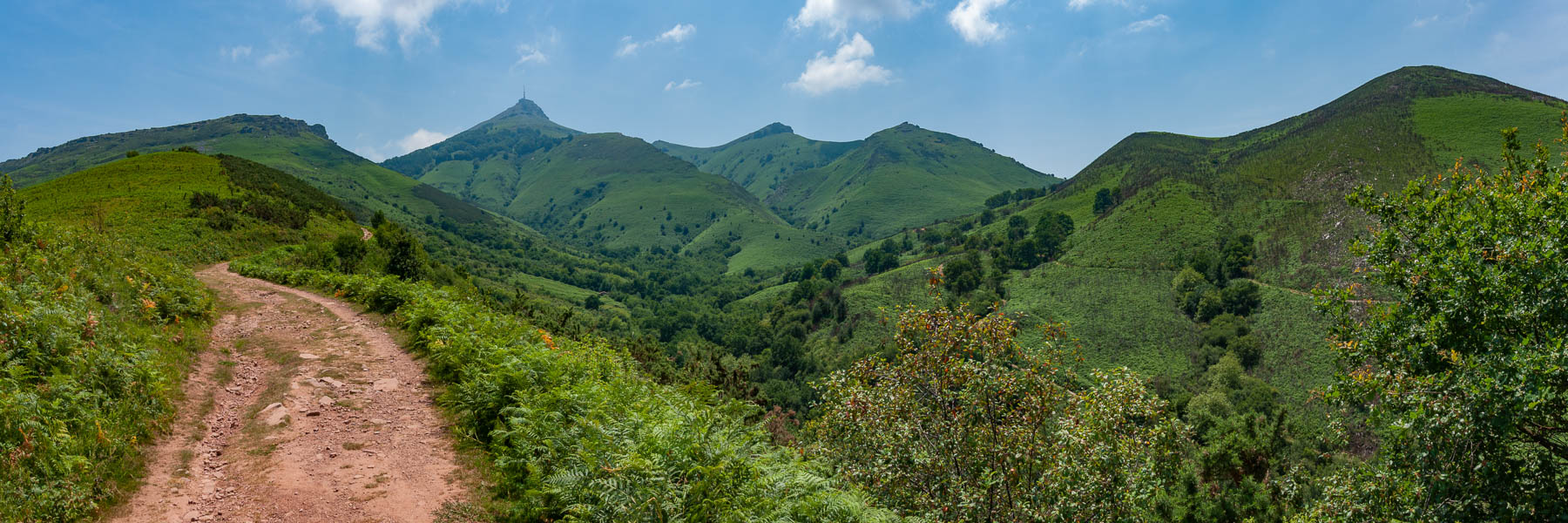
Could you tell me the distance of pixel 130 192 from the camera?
42.0 m

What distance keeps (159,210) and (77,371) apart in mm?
42070

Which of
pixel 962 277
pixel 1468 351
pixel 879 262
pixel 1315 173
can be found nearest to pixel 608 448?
pixel 1468 351

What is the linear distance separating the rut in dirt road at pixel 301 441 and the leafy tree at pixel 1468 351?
49.1ft

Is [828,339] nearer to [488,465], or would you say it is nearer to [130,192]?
[130,192]

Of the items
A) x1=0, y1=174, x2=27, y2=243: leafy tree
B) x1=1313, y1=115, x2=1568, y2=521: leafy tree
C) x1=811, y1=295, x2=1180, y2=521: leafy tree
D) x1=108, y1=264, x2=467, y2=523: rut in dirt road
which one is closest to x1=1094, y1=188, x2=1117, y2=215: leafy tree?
x1=1313, y1=115, x2=1568, y2=521: leafy tree

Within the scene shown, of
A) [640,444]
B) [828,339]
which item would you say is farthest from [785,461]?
[828,339]

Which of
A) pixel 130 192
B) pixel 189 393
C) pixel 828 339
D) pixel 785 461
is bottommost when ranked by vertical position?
pixel 828 339

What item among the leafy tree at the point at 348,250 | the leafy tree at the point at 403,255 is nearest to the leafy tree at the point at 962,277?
the leafy tree at the point at 403,255

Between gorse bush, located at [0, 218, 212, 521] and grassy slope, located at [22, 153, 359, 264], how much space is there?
2188cm

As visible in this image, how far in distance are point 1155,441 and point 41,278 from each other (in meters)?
22.1

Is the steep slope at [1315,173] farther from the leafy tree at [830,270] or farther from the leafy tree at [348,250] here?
the leafy tree at [348,250]

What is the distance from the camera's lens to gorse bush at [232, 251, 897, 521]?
736 centimetres

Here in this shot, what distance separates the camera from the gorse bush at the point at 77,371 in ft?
22.2

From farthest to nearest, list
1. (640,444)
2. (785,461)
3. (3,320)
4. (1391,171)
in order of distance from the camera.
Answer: (1391,171), (785,461), (3,320), (640,444)
